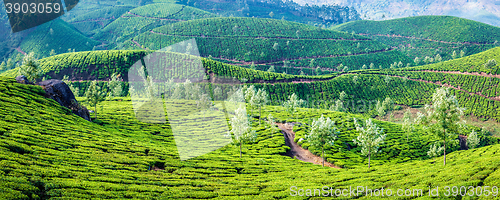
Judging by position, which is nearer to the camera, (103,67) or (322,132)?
(322,132)

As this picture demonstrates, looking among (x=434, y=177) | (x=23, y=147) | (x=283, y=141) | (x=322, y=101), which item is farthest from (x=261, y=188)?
(x=322, y=101)

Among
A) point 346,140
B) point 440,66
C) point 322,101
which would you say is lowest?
point 322,101

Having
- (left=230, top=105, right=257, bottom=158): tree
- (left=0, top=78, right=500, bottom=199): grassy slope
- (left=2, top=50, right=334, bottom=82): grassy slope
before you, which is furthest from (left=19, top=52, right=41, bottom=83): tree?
(left=2, top=50, right=334, bottom=82): grassy slope

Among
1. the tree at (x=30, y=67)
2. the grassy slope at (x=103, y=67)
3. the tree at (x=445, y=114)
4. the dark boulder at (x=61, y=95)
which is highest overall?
the tree at (x=445, y=114)

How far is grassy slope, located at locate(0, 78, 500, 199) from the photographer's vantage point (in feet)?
85.6

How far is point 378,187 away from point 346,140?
47580mm

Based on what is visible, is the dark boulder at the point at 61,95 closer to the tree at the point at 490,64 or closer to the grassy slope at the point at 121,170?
the grassy slope at the point at 121,170

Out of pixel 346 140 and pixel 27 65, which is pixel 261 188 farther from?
pixel 27 65

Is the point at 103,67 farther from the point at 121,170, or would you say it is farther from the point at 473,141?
the point at 473,141

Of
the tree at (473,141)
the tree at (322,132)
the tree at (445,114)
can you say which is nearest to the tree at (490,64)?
the tree at (473,141)

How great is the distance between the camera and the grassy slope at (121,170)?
1027 inches

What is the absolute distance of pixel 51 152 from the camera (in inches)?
1324

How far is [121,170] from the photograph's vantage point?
34.4m

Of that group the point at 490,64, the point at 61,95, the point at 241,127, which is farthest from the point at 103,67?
the point at 490,64
